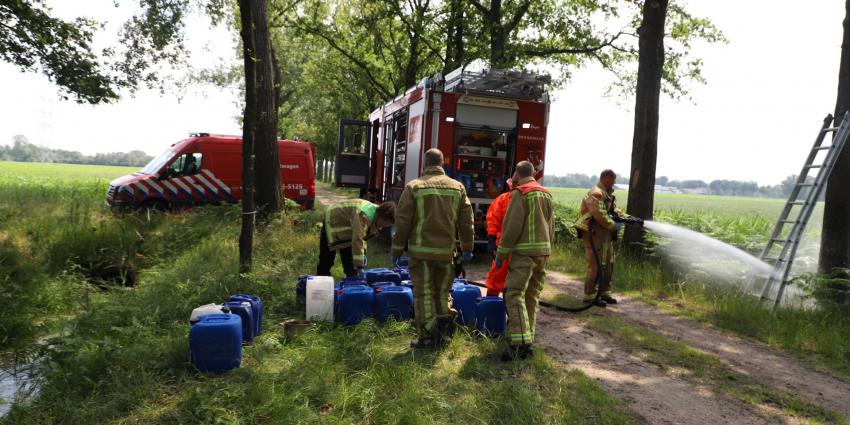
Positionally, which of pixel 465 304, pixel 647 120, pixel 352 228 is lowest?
pixel 465 304

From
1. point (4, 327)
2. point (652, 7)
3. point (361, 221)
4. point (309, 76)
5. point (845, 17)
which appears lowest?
point (4, 327)

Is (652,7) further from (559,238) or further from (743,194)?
(743,194)

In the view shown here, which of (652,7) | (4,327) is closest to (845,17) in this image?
(652,7)

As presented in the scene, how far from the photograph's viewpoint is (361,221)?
596 centimetres

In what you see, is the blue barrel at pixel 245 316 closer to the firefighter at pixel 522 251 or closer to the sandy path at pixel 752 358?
the firefighter at pixel 522 251

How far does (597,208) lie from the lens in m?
6.86

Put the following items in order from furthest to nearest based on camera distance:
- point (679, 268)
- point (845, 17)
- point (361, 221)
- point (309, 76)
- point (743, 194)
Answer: point (743, 194) → point (309, 76) → point (679, 268) → point (845, 17) → point (361, 221)

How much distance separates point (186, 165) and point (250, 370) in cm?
1133

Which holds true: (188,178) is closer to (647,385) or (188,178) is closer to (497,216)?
(497,216)

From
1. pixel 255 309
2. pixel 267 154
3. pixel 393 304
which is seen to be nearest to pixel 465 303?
pixel 393 304

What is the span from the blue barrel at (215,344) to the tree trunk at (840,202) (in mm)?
7379

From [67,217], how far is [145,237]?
2.01 m

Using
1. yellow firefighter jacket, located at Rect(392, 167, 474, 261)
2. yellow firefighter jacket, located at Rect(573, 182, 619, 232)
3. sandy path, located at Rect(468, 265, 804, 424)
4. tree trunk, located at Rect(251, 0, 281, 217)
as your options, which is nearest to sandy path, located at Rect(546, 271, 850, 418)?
sandy path, located at Rect(468, 265, 804, 424)

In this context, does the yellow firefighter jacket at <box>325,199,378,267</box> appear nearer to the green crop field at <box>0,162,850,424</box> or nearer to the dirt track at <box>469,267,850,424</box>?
the green crop field at <box>0,162,850,424</box>
